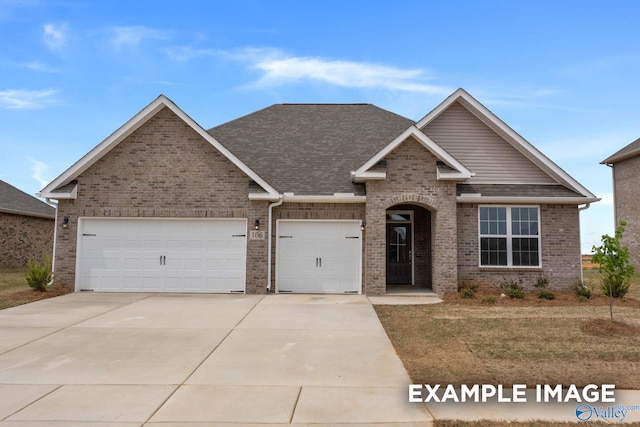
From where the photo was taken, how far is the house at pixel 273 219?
1362cm

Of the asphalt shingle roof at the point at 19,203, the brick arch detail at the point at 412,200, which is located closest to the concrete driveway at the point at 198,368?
the brick arch detail at the point at 412,200

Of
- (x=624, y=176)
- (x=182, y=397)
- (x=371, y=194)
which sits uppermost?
(x=624, y=176)

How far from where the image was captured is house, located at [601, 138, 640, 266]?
26.2 m

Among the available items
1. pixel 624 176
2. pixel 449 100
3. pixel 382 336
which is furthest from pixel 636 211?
pixel 382 336

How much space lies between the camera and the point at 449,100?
15070 millimetres

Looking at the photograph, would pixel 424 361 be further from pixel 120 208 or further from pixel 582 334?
pixel 120 208

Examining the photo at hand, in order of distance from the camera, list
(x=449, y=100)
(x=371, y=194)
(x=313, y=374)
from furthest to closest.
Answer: (x=449, y=100), (x=371, y=194), (x=313, y=374)

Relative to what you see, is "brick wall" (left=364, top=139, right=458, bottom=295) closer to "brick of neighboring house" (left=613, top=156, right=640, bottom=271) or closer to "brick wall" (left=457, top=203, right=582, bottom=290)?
"brick wall" (left=457, top=203, right=582, bottom=290)

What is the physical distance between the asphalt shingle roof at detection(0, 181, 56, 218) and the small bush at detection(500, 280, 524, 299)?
24.0 m

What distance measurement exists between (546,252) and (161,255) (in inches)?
496

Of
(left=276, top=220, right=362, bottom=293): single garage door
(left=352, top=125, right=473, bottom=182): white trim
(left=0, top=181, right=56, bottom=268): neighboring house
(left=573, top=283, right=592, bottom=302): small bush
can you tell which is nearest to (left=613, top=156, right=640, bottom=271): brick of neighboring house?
(left=573, top=283, right=592, bottom=302): small bush

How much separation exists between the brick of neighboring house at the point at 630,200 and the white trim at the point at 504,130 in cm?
1547

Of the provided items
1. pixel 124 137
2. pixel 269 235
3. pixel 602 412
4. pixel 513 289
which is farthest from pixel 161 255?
pixel 602 412

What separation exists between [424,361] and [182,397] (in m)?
3.53
